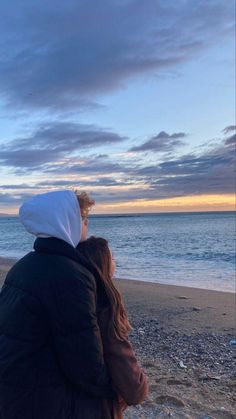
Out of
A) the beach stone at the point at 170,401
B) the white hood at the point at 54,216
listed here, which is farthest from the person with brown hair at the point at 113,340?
the beach stone at the point at 170,401

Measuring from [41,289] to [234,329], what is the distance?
7.01m

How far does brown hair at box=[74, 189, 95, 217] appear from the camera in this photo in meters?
2.36

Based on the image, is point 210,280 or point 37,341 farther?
point 210,280

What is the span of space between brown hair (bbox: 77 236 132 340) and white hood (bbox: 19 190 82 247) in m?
0.07

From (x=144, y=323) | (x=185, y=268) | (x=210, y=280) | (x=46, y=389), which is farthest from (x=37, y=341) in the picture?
(x=185, y=268)

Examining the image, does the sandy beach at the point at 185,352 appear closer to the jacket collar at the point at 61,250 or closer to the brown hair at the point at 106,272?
the brown hair at the point at 106,272

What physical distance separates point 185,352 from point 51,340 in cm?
510

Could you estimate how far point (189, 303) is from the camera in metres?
11.2

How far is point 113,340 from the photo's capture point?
2195mm

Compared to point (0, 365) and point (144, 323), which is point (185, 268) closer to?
point (144, 323)

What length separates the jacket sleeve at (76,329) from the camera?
2.03 m

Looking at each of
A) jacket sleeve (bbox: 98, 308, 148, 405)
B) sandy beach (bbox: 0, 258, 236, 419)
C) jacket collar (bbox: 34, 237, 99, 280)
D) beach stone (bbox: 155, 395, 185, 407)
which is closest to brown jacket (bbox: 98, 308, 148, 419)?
jacket sleeve (bbox: 98, 308, 148, 405)

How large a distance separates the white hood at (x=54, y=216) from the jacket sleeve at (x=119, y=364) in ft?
1.31

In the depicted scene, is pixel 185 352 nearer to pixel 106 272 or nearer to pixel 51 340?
pixel 106 272
